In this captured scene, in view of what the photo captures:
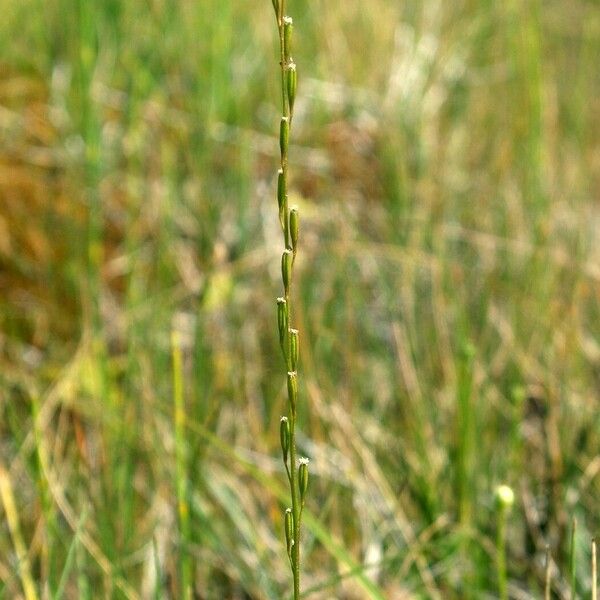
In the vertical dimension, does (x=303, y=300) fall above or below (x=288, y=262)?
below

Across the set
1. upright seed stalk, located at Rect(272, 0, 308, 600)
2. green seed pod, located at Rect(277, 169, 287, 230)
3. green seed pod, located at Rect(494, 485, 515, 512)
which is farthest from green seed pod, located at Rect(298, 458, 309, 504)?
green seed pod, located at Rect(494, 485, 515, 512)

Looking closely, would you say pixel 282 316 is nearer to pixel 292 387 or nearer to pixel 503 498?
pixel 292 387

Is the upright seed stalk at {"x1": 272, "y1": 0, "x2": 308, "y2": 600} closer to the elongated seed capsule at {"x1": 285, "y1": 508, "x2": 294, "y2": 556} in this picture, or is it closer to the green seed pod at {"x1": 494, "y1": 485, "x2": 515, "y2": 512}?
the elongated seed capsule at {"x1": 285, "y1": 508, "x2": 294, "y2": 556}

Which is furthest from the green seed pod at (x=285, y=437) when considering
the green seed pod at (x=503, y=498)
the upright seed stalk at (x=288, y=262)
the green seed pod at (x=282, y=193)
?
the green seed pod at (x=503, y=498)

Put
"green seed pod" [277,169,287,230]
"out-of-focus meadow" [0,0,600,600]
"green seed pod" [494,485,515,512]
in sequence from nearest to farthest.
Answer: "green seed pod" [277,169,287,230], "green seed pod" [494,485,515,512], "out-of-focus meadow" [0,0,600,600]

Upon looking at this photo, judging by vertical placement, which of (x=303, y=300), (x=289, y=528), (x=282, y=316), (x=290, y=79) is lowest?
(x=303, y=300)

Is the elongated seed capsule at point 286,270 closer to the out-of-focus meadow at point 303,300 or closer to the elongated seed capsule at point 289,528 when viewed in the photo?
the elongated seed capsule at point 289,528

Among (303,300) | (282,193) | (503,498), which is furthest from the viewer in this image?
(303,300)

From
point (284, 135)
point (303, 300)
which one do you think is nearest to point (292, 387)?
point (284, 135)

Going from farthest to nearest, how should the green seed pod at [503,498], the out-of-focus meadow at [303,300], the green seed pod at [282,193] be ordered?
the out-of-focus meadow at [303,300], the green seed pod at [503,498], the green seed pod at [282,193]
